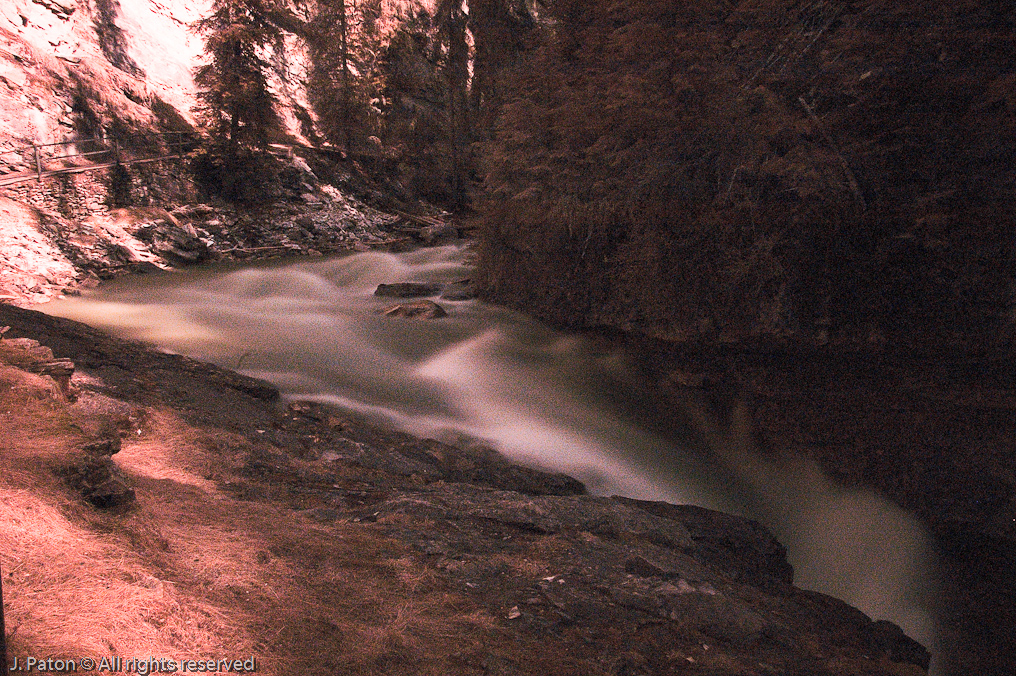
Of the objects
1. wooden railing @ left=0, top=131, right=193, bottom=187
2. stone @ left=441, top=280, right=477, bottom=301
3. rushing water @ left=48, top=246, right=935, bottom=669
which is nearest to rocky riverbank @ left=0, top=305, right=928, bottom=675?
rushing water @ left=48, top=246, right=935, bottom=669

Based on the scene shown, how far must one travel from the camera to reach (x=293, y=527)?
371cm

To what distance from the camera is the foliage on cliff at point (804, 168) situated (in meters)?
6.34

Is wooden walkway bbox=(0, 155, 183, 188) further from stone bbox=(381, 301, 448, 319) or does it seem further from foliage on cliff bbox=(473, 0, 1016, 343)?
foliage on cliff bbox=(473, 0, 1016, 343)

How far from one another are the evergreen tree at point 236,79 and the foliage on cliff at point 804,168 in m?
18.9

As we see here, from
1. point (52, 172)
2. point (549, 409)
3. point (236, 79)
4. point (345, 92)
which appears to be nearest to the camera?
point (549, 409)

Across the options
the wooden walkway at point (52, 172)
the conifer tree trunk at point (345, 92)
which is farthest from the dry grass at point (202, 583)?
the conifer tree trunk at point (345, 92)

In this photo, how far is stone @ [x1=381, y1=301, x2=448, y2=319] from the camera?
11805 mm

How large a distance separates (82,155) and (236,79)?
646 cm

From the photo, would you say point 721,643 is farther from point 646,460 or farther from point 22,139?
point 22,139

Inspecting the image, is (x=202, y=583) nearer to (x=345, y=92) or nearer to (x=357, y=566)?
(x=357, y=566)

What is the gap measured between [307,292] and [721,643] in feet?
46.9

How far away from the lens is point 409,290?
1420 centimetres

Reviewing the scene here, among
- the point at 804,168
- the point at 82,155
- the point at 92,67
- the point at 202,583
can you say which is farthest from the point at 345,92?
the point at 202,583

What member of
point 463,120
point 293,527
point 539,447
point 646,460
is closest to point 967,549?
point 646,460
